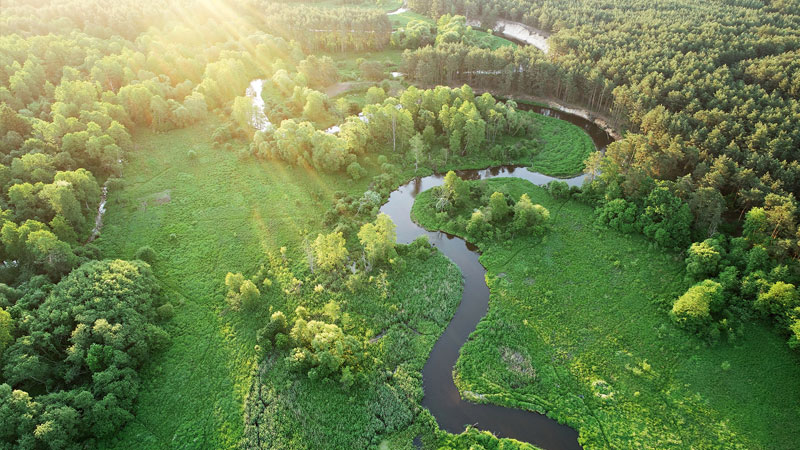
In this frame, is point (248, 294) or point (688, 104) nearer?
point (248, 294)

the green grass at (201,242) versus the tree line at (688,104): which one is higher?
the tree line at (688,104)

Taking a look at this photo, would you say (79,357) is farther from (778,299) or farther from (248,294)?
(778,299)

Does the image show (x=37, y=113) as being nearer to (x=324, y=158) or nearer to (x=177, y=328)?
(x=324, y=158)

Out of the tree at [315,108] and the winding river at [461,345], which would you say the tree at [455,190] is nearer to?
the winding river at [461,345]

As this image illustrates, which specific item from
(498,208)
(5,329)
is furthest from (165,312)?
(498,208)

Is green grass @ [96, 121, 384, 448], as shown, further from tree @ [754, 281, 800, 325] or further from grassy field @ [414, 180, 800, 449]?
tree @ [754, 281, 800, 325]

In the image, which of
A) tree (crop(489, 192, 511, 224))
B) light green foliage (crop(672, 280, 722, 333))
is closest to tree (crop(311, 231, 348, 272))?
tree (crop(489, 192, 511, 224))

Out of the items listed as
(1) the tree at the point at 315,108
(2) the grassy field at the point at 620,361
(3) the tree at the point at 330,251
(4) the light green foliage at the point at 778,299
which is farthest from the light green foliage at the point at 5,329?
(4) the light green foliage at the point at 778,299
